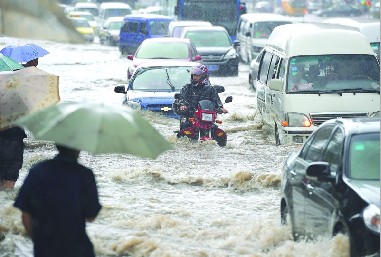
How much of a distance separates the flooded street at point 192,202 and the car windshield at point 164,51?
15.1 feet

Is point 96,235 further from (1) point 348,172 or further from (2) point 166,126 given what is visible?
(2) point 166,126

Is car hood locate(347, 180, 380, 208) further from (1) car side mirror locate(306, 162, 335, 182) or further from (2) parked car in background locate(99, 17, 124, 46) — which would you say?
(2) parked car in background locate(99, 17, 124, 46)

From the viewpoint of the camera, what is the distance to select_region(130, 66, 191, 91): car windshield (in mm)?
22000

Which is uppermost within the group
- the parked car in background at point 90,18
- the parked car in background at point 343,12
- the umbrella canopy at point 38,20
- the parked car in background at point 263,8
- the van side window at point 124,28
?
the umbrella canopy at point 38,20

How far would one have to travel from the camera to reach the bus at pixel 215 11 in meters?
45.2

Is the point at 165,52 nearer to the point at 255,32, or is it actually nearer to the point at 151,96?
the point at 151,96

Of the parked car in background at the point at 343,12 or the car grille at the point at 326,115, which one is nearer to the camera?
the car grille at the point at 326,115

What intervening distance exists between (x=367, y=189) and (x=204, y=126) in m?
9.93

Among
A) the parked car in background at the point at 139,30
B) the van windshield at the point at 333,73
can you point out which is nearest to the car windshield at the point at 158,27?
the parked car in background at the point at 139,30

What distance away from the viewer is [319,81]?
58.2 feet

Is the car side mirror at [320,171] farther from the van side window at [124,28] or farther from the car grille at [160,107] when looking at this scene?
the van side window at [124,28]

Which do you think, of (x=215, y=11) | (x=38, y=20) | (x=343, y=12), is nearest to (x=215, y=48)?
(x=215, y=11)

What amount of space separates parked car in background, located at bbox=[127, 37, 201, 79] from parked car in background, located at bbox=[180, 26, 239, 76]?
5.45 meters

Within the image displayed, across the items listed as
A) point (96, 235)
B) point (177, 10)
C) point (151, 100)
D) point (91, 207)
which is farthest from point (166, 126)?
point (177, 10)
